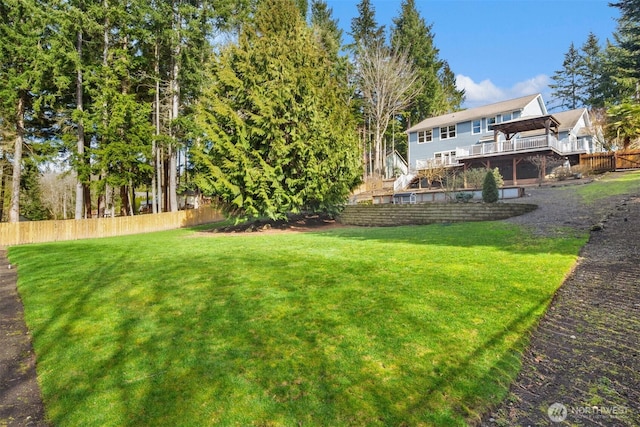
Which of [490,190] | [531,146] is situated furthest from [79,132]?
[531,146]

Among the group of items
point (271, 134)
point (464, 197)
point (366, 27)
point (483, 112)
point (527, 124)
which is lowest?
point (464, 197)

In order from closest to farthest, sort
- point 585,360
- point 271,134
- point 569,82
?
point 585,360 → point 271,134 → point 569,82

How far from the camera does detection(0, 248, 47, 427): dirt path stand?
2.96 meters

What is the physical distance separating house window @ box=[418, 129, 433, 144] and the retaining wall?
65.7 ft

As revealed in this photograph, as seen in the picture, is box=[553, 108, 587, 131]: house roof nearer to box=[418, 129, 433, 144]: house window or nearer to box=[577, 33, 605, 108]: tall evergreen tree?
box=[418, 129, 433, 144]: house window

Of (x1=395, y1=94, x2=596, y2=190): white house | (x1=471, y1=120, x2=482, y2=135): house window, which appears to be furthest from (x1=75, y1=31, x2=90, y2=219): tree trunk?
(x1=471, y1=120, x2=482, y2=135): house window

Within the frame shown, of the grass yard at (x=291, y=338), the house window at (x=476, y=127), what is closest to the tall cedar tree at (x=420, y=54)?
the house window at (x=476, y=127)

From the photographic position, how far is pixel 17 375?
3.63m

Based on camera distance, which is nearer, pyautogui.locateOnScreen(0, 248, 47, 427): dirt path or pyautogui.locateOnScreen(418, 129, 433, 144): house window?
pyautogui.locateOnScreen(0, 248, 47, 427): dirt path

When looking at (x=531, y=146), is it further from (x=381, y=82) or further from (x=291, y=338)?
(x=291, y=338)

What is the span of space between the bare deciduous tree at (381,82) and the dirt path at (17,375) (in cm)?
3240

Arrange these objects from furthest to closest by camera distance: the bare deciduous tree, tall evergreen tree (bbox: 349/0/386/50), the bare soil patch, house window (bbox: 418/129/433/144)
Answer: tall evergreen tree (bbox: 349/0/386/50)
house window (bbox: 418/129/433/144)
the bare deciduous tree
the bare soil patch

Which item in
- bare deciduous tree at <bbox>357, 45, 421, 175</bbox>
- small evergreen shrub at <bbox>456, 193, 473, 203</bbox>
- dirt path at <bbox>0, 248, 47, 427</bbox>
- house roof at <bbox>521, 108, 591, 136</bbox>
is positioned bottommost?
dirt path at <bbox>0, 248, 47, 427</bbox>

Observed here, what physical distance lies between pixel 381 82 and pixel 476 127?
34.6 ft
